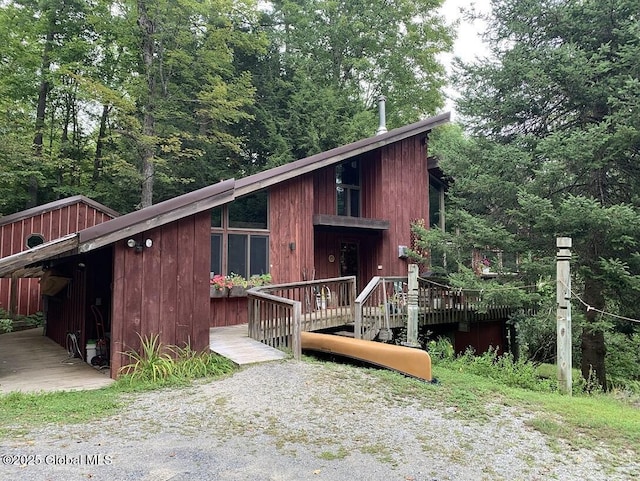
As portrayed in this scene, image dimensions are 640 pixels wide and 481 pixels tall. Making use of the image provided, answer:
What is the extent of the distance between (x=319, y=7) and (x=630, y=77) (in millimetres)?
19223

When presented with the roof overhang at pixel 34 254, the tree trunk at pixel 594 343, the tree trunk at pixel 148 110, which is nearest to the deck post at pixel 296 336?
the roof overhang at pixel 34 254

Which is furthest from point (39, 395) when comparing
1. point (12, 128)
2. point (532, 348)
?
point (12, 128)

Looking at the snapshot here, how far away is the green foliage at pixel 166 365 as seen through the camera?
605 centimetres

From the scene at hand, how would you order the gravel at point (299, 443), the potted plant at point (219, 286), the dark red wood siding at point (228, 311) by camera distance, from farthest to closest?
the dark red wood siding at point (228, 311) → the potted plant at point (219, 286) → the gravel at point (299, 443)

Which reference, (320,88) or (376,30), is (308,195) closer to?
(320,88)

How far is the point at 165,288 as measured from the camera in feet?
22.0

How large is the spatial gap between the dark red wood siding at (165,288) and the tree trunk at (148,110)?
29.6ft

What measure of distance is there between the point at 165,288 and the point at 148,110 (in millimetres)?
11676

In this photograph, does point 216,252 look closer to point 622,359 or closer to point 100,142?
point 622,359

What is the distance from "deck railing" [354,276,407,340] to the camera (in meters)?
8.80

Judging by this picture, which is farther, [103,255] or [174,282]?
[103,255]

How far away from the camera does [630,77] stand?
25.4ft

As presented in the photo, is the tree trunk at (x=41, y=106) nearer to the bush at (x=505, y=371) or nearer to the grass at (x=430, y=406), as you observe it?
the grass at (x=430, y=406)

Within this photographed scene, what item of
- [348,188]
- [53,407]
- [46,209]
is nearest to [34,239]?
[46,209]
